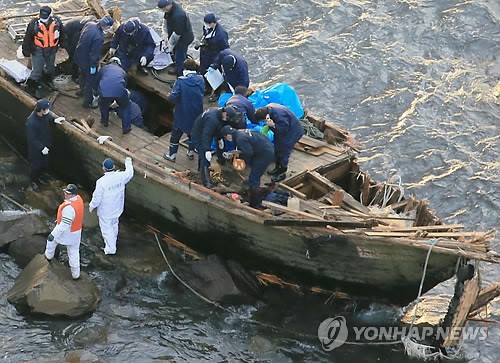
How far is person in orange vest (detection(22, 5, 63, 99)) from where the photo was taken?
1544 cm

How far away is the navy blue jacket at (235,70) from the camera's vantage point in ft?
49.5

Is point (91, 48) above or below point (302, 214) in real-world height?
above

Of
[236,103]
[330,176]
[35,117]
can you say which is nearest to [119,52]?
[35,117]

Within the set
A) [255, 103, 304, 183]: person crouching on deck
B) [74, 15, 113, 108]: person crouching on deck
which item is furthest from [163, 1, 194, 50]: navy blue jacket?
[255, 103, 304, 183]: person crouching on deck

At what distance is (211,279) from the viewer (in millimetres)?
14305

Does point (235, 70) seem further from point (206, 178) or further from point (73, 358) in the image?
point (73, 358)

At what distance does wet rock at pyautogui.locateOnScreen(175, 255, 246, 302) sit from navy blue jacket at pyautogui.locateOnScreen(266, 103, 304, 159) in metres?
2.13

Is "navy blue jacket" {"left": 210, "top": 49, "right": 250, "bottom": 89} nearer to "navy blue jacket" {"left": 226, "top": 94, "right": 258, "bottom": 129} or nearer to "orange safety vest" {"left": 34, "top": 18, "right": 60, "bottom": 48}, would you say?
"navy blue jacket" {"left": 226, "top": 94, "right": 258, "bottom": 129}

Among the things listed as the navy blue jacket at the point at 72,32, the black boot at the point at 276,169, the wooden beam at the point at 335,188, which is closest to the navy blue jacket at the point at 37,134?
the navy blue jacket at the point at 72,32

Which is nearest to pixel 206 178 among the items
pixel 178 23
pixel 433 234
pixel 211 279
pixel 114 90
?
pixel 211 279

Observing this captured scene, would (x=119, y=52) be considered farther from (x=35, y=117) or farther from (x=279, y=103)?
(x=279, y=103)

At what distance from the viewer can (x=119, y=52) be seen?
52.6 feet

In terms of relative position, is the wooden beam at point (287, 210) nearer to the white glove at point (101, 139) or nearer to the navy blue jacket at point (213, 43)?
the white glove at point (101, 139)

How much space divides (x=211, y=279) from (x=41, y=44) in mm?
5304
